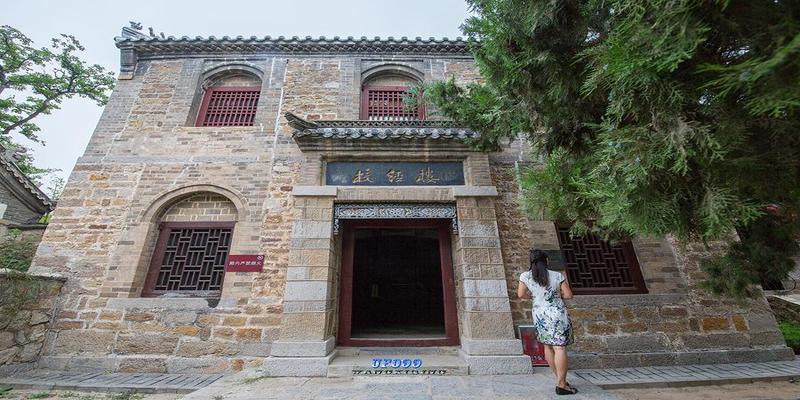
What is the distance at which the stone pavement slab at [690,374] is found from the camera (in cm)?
405

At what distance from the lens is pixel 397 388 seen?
11.5ft

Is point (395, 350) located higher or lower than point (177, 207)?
lower

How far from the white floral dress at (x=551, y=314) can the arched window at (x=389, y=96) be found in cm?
465

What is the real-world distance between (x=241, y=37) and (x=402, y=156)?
17.2 ft

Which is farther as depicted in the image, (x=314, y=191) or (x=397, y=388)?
(x=314, y=191)

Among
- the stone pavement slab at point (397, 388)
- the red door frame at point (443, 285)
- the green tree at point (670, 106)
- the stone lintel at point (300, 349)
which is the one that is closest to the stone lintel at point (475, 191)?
the red door frame at point (443, 285)

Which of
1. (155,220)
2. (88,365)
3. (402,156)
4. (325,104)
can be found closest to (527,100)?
(402,156)

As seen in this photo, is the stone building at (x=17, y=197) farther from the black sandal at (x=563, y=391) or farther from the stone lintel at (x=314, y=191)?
the black sandal at (x=563, y=391)

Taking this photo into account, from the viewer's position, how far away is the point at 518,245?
17.7 ft

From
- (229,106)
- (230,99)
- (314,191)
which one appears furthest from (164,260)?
(230,99)

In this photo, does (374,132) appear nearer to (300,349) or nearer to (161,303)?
(300,349)

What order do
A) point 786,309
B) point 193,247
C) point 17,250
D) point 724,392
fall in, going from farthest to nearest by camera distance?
point 786,309, point 17,250, point 193,247, point 724,392

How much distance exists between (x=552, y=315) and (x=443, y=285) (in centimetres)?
210

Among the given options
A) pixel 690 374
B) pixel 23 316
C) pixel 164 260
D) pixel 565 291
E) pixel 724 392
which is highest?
pixel 164 260
